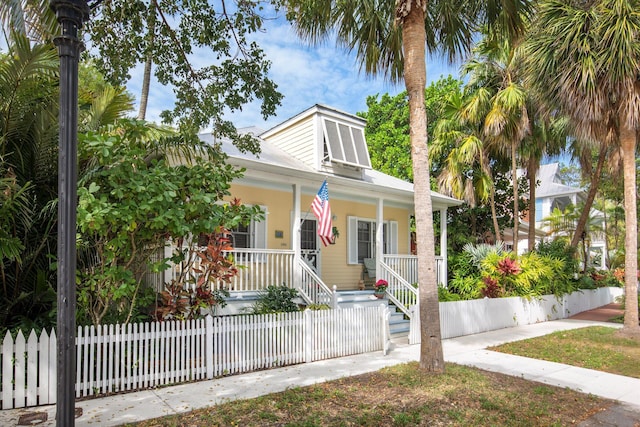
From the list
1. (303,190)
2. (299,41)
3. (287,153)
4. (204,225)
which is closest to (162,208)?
(204,225)

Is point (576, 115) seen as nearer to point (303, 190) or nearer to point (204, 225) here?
point (303, 190)

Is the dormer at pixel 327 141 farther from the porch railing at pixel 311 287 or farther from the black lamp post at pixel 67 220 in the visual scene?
the black lamp post at pixel 67 220

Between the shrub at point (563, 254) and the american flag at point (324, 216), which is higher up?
the american flag at point (324, 216)

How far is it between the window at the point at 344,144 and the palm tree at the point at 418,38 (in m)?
4.44

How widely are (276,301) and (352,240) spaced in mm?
5505

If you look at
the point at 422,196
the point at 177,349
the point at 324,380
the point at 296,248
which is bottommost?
the point at 324,380

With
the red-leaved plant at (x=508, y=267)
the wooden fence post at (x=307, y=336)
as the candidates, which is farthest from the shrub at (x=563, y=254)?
the wooden fence post at (x=307, y=336)

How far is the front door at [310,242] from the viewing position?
13.2 m

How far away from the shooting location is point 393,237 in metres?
15.7

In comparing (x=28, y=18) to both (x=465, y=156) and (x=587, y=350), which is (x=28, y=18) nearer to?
(x=587, y=350)

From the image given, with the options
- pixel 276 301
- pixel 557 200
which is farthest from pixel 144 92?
pixel 557 200

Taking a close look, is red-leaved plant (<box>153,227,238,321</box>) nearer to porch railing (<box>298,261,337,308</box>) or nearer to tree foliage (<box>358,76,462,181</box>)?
porch railing (<box>298,261,337,308</box>)

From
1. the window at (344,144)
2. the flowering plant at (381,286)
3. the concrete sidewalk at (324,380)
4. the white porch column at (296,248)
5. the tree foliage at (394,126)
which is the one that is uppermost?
the tree foliage at (394,126)

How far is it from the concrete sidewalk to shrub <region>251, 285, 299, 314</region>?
1656 mm
